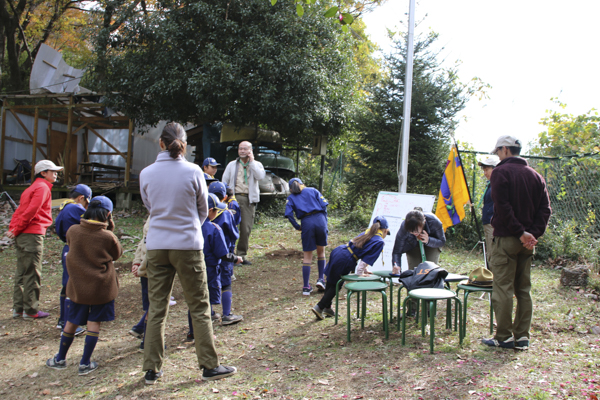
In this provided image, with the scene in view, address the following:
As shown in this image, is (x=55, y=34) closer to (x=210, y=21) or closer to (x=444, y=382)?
(x=210, y=21)

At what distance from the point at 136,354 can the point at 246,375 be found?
1.36m

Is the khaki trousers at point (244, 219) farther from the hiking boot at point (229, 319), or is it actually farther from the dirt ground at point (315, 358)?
the hiking boot at point (229, 319)

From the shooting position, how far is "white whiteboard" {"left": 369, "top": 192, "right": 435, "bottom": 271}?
7.04 meters

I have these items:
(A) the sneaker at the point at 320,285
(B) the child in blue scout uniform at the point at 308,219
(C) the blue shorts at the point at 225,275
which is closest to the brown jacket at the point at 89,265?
(C) the blue shorts at the point at 225,275

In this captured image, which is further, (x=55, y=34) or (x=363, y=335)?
(x=55, y=34)

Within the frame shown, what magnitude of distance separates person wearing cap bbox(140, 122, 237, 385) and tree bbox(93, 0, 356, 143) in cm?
750

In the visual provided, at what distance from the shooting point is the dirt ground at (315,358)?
337cm

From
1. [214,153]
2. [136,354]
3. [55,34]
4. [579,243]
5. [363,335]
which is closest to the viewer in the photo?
[136,354]

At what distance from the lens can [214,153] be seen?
13.4 meters

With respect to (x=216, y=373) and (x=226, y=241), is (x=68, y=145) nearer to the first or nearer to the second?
(x=226, y=241)

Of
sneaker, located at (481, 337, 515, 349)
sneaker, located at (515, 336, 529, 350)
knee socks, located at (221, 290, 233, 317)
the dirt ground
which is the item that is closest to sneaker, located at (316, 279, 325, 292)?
the dirt ground

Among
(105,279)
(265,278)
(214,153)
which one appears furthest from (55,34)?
(105,279)

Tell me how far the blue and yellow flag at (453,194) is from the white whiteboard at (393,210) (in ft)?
1.53

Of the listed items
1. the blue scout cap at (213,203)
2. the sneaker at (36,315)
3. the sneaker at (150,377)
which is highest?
the blue scout cap at (213,203)
